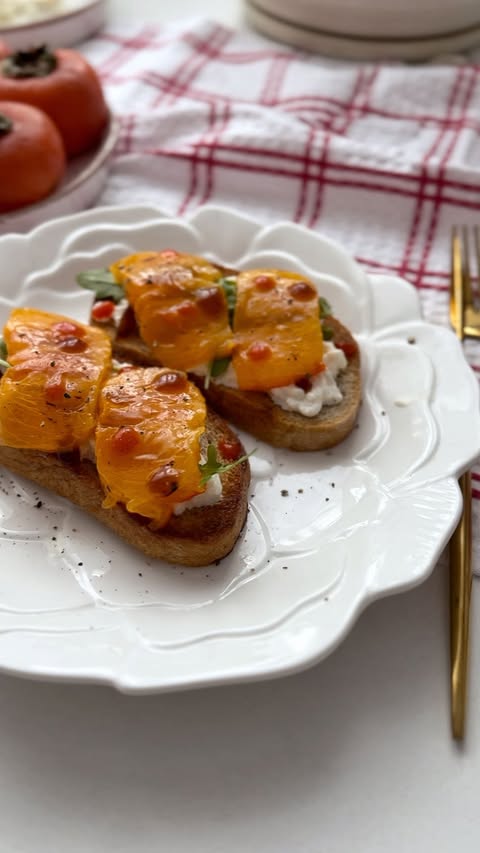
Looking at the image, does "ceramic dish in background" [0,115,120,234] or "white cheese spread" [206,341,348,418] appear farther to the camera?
"ceramic dish in background" [0,115,120,234]

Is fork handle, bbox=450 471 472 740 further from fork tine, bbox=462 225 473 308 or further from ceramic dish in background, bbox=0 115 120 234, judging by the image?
ceramic dish in background, bbox=0 115 120 234

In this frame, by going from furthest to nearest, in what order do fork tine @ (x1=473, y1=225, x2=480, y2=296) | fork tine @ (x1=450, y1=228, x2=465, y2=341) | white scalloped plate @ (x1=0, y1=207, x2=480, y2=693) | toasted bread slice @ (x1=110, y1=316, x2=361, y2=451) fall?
fork tine @ (x1=473, y1=225, x2=480, y2=296) < fork tine @ (x1=450, y1=228, x2=465, y2=341) < toasted bread slice @ (x1=110, y1=316, x2=361, y2=451) < white scalloped plate @ (x1=0, y1=207, x2=480, y2=693)

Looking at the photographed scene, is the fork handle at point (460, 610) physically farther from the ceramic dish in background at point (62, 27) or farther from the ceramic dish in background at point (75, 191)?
the ceramic dish in background at point (62, 27)

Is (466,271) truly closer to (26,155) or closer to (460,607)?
(460,607)

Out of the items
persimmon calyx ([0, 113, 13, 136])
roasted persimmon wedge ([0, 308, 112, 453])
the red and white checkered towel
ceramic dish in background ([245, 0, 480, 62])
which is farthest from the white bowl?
roasted persimmon wedge ([0, 308, 112, 453])

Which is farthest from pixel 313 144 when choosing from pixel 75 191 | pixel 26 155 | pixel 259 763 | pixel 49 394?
pixel 259 763

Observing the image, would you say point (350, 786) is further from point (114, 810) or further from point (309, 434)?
point (309, 434)
